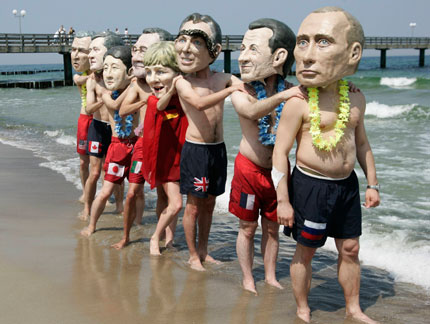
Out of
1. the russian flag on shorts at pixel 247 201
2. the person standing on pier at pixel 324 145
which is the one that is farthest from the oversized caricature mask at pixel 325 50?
the russian flag on shorts at pixel 247 201

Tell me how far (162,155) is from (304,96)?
1.67 metres

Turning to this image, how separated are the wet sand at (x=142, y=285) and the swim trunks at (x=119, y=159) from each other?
1.90 feet

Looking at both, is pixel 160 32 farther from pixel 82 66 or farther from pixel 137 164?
pixel 82 66

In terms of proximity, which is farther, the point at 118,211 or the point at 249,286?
the point at 118,211

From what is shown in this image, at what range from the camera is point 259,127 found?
3520 millimetres

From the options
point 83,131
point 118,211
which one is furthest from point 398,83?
point 118,211

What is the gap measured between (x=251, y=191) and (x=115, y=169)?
71.6 inches

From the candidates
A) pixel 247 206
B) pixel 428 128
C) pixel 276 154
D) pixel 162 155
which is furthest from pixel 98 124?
pixel 428 128

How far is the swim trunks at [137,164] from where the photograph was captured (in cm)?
469

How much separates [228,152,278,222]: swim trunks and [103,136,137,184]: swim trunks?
5.34 ft

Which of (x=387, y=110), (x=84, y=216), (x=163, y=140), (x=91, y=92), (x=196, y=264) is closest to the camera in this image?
(x=196, y=264)

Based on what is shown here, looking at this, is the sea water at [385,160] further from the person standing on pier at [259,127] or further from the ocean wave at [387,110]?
the person standing on pier at [259,127]

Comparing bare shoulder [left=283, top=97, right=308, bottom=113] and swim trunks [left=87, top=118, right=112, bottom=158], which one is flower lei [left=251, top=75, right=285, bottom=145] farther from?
swim trunks [left=87, top=118, right=112, bottom=158]

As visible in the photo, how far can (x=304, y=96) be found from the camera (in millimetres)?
2996
